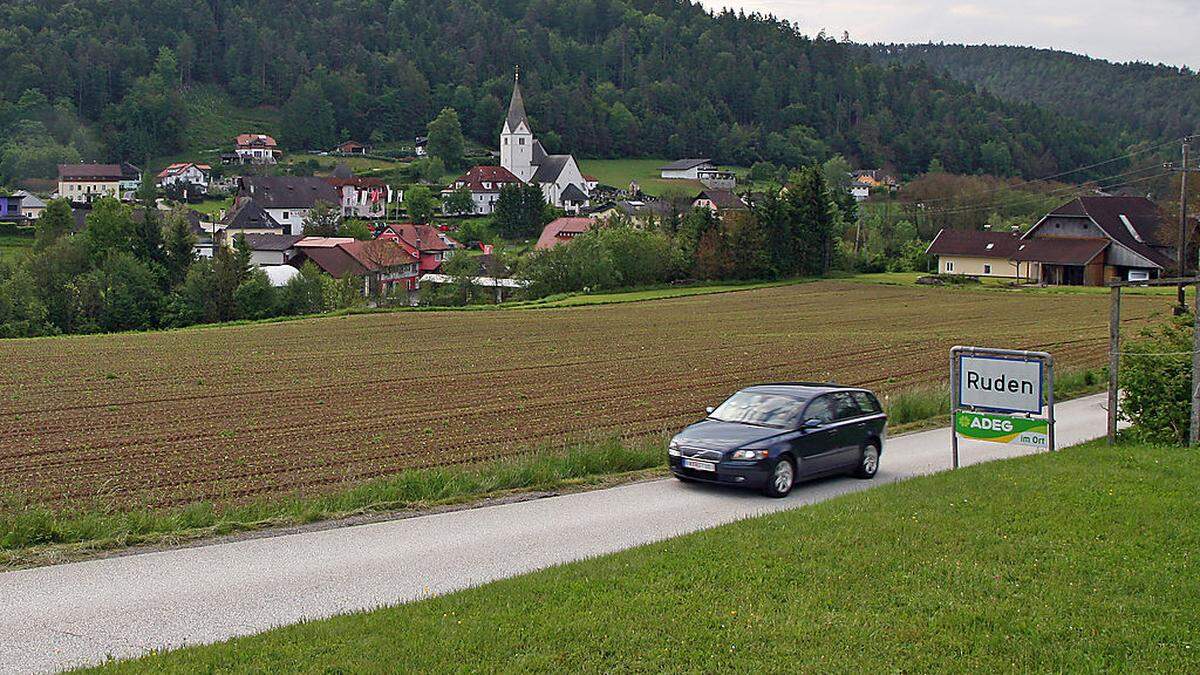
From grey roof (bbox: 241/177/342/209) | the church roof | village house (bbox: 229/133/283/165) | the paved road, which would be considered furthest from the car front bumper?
the church roof

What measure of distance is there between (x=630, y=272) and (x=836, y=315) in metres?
26.9

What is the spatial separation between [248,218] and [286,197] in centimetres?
1113

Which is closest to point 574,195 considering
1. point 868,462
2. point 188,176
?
point 188,176

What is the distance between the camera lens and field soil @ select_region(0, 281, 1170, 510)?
19438 millimetres

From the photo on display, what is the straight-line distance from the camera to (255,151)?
557ft

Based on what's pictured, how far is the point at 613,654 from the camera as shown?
8391 millimetres

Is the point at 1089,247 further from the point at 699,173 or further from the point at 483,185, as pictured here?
the point at 699,173

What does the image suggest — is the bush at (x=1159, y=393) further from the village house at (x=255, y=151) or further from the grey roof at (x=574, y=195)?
the village house at (x=255, y=151)

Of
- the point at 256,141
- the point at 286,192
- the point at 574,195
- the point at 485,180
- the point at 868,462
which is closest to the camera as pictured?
the point at 868,462

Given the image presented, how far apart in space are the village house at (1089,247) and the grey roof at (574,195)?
72127 mm

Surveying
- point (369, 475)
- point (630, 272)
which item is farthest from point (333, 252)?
point (369, 475)

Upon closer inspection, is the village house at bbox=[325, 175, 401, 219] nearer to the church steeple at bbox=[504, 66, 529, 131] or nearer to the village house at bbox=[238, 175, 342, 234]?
the village house at bbox=[238, 175, 342, 234]

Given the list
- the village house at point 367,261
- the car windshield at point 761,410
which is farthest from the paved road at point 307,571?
the village house at point 367,261

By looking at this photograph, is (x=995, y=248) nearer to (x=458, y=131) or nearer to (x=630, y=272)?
(x=630, y=272)
